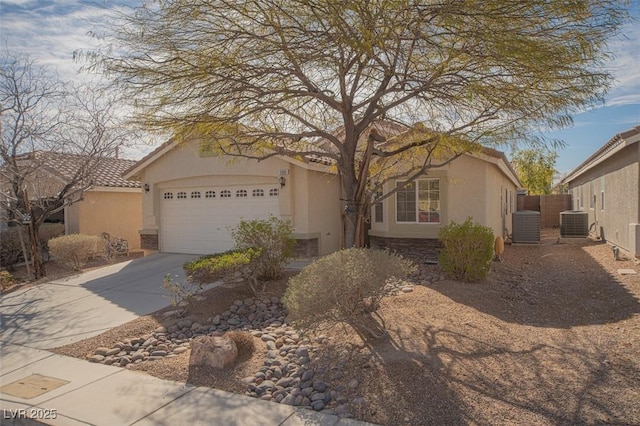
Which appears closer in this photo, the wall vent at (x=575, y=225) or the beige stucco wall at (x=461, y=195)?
the beige stucco wall at (x=461, y=195)

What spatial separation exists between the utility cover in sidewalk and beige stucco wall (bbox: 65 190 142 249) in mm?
13025

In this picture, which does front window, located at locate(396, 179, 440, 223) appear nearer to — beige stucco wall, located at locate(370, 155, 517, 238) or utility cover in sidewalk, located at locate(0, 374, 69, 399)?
beige stucco wall, located at locate(370, 155, 517, 238)

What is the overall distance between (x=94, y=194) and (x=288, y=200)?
945cm

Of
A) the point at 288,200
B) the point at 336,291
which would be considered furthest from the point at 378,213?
the point at 336,291

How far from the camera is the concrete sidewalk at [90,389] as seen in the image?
14.8 ft

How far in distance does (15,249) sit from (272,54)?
13124 mm

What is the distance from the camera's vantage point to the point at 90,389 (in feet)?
17.4

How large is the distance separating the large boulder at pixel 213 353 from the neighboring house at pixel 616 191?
11.6 m

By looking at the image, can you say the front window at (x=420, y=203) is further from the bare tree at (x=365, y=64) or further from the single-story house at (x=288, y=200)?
the bare tree at (x=365, y=64)

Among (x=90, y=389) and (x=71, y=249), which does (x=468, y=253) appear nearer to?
(x=90, y=389)

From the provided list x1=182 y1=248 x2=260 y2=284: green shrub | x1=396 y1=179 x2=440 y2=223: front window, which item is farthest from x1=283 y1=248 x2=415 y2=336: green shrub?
x1=396 y1=179 x2=440 y2=223: front window

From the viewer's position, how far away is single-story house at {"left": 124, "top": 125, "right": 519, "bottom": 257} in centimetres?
1316

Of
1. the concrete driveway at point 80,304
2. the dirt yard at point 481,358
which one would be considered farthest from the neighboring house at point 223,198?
the dirt yard at point 481,358

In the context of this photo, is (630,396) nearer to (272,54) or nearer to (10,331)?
(272,54)
